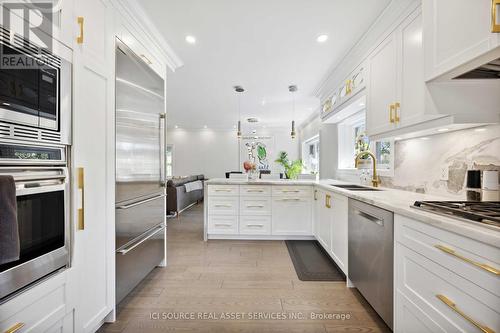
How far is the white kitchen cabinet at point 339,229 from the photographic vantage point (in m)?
2.23

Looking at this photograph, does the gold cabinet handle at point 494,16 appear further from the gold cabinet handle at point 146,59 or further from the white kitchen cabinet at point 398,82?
the gold cabinet handle at point 146,59

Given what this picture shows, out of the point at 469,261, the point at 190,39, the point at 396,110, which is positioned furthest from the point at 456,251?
the point at 190,39

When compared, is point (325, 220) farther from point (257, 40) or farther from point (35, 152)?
point (35, 152)

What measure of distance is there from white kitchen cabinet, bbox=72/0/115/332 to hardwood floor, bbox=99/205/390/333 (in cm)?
35

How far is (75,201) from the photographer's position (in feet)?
4.23

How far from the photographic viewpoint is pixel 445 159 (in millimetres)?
1840

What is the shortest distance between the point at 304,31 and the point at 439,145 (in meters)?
1.63

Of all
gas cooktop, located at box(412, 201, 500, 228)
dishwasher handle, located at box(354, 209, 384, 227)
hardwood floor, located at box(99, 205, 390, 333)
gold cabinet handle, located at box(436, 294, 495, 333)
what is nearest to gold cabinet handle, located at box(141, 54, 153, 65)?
hardwood floor, located at box(99, 205, 390, 333)

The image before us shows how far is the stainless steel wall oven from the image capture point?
3.12 ft

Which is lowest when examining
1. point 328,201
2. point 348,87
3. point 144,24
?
point 328,201

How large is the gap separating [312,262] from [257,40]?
2.57 metres

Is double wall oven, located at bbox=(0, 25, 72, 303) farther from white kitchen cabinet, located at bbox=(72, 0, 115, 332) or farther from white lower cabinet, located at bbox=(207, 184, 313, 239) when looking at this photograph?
white lower cabinet, located at bbox=(207, 184, 313, 239)

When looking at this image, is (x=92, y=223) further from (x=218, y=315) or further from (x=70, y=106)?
(x=218, y=315)

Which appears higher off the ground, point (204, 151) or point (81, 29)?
point (81, 29)
